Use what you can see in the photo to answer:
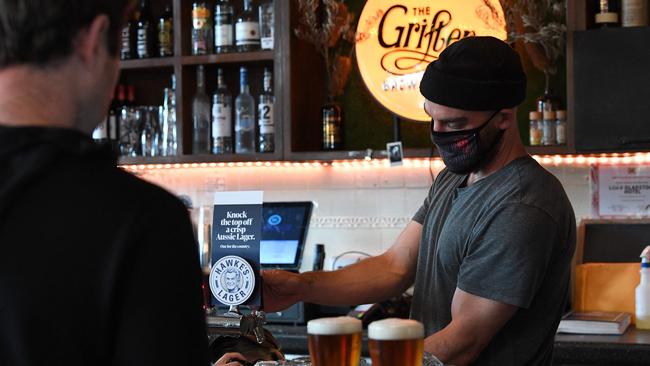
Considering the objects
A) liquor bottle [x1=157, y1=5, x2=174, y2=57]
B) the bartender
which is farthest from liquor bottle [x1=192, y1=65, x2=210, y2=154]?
the bartender

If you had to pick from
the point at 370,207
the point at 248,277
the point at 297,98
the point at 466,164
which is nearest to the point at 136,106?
the point at 297,98

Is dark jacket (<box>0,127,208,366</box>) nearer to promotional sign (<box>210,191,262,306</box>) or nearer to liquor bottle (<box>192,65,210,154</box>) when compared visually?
promotional sign (<box>210,191,262,306</box>)

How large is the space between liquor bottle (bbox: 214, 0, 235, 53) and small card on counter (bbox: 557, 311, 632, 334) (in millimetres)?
1695

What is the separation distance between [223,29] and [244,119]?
0.37m

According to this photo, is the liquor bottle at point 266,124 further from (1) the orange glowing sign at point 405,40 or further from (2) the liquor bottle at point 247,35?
(1) the orange glowing sign at point 405,40

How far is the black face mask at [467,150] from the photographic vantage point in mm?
2211

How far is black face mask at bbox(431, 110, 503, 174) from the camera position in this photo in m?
2.21

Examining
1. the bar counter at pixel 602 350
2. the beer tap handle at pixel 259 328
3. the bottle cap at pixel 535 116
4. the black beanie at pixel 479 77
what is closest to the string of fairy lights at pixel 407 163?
the bottle cap at pixel 535 116

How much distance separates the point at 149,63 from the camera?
13.8 feet

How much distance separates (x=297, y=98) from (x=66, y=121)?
3.06 metres

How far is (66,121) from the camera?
0.97m

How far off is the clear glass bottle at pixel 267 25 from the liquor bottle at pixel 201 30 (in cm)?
23

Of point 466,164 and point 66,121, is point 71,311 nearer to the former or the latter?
point 66,121

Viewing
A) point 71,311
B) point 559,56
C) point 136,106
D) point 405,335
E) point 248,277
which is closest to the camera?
point 71,311
